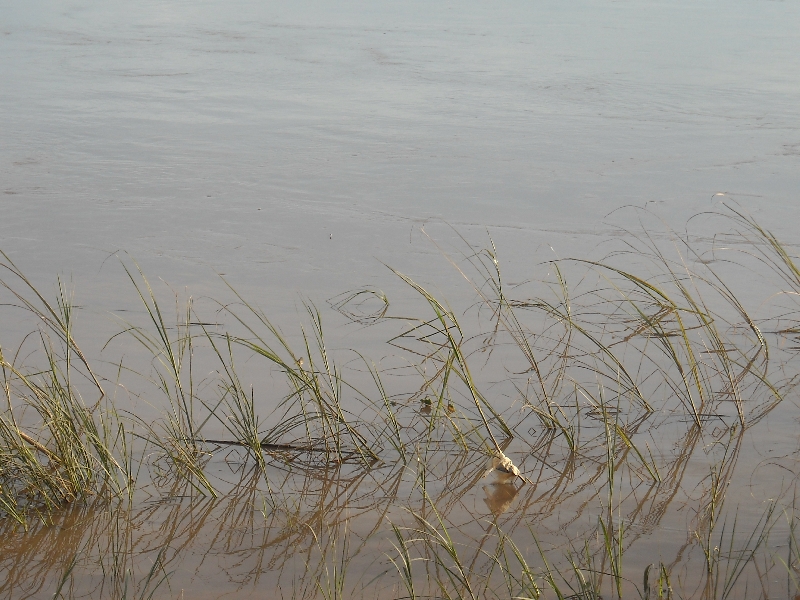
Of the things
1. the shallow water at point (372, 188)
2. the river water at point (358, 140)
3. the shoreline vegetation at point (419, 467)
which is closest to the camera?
the shoreline vegetation at point (419, 467)

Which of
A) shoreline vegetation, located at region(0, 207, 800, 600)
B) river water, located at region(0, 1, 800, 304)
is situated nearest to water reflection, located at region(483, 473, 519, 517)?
shoreline vegetation, located at region(0, 207, 800, 600)

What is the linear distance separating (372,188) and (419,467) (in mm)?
2866

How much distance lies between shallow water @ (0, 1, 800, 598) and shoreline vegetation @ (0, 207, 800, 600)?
0.01 meters

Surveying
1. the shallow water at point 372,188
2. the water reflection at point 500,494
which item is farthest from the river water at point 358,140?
the water reflection at point 500,494

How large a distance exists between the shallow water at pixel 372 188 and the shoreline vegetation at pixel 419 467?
0.05 feet

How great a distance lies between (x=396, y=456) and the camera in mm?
2721

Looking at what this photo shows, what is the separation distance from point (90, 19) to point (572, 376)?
11.2 m

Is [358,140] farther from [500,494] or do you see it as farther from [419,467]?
[500,494]

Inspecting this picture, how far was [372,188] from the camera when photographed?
207 inches

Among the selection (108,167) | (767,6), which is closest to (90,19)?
(108,167)

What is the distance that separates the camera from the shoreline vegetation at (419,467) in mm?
2141

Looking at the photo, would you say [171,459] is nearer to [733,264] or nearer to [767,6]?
[733,264]

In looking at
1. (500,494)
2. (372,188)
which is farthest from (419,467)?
(372,188)

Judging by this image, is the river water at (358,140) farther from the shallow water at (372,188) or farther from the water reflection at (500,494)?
the water reflection at (500,494)
